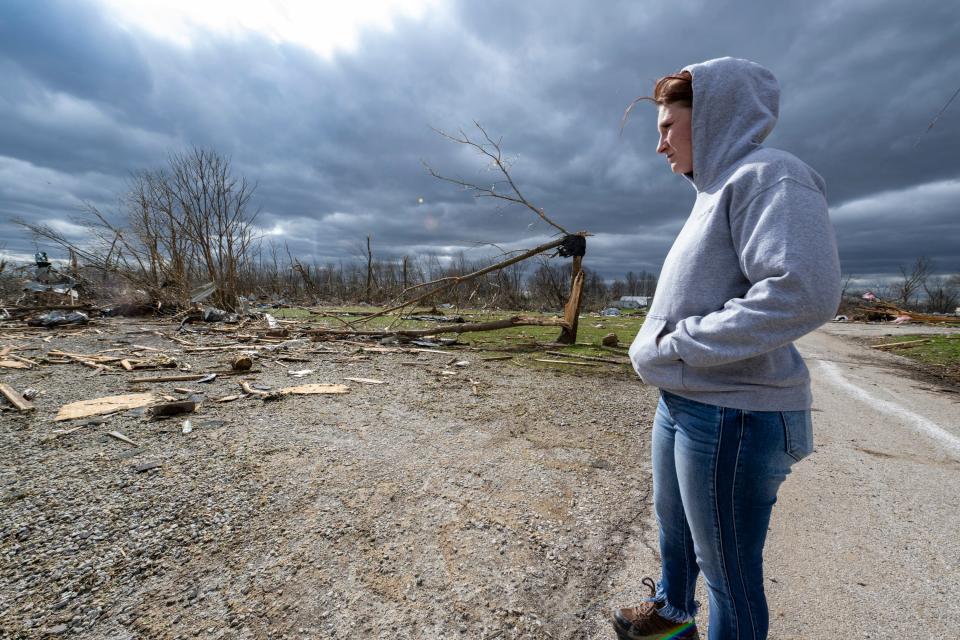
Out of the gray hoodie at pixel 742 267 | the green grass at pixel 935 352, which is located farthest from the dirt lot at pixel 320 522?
the green grass at pixel 935 352

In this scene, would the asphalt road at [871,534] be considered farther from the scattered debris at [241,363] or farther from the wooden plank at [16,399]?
the scattered debris at [241,363]

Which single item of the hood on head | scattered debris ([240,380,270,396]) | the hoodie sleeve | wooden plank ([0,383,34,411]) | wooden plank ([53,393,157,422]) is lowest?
scattered debris ([240,380,270,396])

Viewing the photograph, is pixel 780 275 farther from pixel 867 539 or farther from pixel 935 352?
pixel 935 352

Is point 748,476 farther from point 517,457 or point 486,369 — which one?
point 486,369

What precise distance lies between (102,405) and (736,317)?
20.1ft

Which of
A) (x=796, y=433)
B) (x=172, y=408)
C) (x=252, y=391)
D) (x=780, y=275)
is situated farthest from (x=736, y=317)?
(x=252, y=391)

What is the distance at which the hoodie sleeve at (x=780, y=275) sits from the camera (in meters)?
0.99

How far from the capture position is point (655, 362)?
131cm

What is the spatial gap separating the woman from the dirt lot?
97cm

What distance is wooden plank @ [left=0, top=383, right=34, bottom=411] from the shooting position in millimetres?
4324

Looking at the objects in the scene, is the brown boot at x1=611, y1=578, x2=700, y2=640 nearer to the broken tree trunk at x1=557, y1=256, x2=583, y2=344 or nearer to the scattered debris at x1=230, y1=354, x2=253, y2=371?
the scattered debris at x1=230, y1=354, x2=253, y2=371

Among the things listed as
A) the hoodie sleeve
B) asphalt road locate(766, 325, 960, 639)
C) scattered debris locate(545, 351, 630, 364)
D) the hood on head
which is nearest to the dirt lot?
asphalt road locate(766, 325, 960, 639)

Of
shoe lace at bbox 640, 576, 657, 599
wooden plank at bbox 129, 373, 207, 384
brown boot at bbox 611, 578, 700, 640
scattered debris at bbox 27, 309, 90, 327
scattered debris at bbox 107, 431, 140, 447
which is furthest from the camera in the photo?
scattered debris at bbox 27, 309, 90, 327

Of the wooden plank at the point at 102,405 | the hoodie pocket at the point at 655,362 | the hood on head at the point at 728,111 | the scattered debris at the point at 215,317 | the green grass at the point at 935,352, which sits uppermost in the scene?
the hood on head at the point at 728,111
